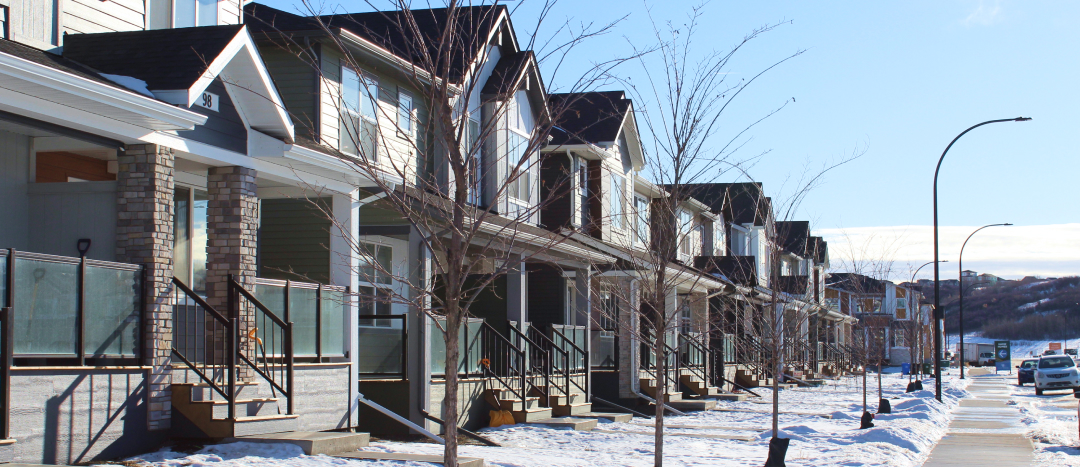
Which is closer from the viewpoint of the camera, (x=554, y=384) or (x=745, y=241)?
(x=554, y=384)

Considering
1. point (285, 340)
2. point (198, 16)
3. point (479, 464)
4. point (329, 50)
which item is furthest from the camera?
point (329, 50)

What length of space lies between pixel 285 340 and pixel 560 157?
45.4 feet

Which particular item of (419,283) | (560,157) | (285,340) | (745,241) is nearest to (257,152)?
(285,340)

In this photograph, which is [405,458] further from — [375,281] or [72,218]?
[375,281]

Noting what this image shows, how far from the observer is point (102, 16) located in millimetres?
12492

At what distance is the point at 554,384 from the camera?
1959cm

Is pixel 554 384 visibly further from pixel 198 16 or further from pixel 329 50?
pixel 198 16

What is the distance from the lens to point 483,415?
17.7 meters

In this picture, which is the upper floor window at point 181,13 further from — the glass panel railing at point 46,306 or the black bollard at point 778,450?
the black bollard at point 778,450

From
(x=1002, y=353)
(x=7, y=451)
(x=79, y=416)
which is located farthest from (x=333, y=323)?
(x=1002, y=353)

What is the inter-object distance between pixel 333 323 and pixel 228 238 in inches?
92.5

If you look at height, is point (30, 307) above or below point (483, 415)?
above

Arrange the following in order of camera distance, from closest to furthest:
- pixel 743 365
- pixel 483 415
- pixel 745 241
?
pixel 483 415, pixel 743 365, pixel 745 241

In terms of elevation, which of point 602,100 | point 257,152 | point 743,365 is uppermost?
point 602,100
